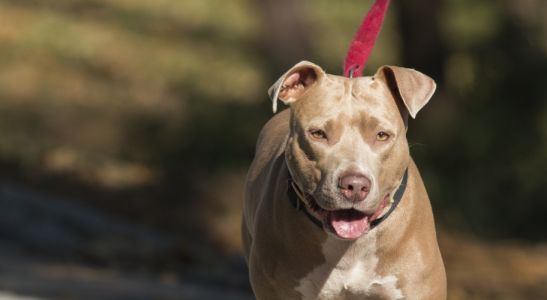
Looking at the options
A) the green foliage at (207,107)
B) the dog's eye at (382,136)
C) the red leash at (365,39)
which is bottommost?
the dog's eye at (382,136)

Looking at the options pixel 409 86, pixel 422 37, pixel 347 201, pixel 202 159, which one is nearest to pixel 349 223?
pixel 347 201

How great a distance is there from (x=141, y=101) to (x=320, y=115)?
1485 centimetres

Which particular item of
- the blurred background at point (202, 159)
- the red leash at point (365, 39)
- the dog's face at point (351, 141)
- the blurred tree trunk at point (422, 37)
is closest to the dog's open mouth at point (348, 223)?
the dog's face at point (351, 141)

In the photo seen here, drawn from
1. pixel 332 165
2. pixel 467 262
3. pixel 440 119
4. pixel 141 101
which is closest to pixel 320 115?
pixel 332 165

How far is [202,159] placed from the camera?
52.5 ft

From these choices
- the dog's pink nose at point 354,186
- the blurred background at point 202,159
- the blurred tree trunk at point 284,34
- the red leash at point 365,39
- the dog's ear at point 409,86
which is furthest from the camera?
the blurred tree trunk at point 284,34

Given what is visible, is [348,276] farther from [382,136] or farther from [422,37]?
[422,37]

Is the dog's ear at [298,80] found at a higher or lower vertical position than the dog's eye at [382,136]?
higher

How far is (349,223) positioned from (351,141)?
0.34 m

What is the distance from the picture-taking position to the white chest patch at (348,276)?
6.10 meters

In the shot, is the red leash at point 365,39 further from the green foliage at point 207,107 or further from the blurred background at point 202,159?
the green foliage at point 207,107

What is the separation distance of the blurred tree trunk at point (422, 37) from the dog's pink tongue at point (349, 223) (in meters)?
11.1

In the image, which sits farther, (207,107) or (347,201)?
(207,107)

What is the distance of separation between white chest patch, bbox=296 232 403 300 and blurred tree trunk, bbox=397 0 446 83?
10843 mm
